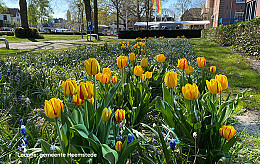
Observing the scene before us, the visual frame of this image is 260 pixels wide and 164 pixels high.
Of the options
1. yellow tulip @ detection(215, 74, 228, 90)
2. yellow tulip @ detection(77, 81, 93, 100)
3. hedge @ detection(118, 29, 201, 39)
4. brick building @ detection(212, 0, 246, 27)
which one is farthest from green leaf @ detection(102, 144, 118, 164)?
brick building @ detection(212, 0, 246, 27)

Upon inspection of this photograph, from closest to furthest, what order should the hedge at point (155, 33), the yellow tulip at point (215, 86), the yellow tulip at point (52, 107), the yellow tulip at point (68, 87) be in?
the yellow tulip at point (52, 107), the yellow tulip at point (68, 87), the yellow tulip at point (215, 86), the hedge at point (155, 33)

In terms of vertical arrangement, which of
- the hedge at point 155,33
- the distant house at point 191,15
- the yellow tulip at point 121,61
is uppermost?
the distant house at point 191,15

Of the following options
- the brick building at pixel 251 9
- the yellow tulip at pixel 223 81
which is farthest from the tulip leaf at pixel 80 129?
the brick building at pixel 251 9

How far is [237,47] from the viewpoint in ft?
33.2

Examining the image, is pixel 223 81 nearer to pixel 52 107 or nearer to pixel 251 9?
pixel 52 107

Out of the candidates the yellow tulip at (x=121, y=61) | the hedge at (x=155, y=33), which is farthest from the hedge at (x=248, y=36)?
the hedge at (x=155, y=33)

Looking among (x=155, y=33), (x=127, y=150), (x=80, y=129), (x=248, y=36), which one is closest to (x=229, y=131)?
(x=127, y=150)

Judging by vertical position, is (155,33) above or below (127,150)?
above

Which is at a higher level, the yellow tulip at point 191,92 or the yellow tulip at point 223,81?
the yellow tulip at point 223,81

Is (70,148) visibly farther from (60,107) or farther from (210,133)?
(210,133)

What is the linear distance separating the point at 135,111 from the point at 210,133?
30.4 inches

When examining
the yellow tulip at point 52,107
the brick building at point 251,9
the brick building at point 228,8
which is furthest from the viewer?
the brick building at point 228,8

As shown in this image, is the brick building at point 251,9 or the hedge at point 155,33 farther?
the hedge at point 155,33

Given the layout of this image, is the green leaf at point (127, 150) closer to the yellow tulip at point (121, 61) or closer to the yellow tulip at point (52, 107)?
the yellow tulip at point (52, 107)
